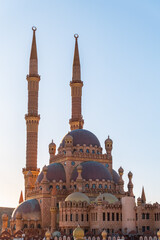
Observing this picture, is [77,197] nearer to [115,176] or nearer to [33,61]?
[115,176]

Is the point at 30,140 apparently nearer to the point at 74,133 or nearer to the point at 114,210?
the point at 74,133

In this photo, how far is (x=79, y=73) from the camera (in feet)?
274

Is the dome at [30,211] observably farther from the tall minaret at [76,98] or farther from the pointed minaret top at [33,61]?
the pointed minaret top at [33,61]

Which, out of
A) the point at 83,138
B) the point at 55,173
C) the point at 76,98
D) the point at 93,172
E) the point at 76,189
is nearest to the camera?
the point at 76,189

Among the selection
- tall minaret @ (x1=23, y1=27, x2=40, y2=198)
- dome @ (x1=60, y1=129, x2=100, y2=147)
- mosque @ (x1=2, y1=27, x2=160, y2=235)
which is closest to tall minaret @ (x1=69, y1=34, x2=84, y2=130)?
mosque @ (x1=2, y1=27, x2=160, y2=235)

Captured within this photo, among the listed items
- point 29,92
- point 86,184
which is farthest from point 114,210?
point 29,92

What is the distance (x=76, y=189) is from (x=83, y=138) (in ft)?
33.7

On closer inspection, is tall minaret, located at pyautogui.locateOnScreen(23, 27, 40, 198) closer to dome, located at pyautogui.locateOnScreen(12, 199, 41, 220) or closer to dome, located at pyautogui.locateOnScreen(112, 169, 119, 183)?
dome, located at pyautogui.locateOnScreen(12, 199, 41, 220)

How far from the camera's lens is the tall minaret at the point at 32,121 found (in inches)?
2945

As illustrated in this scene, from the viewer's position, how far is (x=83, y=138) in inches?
2800

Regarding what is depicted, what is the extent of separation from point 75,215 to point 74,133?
16905mm

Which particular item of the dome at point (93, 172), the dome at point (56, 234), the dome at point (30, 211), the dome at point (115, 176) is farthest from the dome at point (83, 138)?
the dome at point (56, 234)

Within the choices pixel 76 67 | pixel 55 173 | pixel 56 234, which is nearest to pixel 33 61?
pixel 76 67

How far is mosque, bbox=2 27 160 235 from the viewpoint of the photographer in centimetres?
5834
